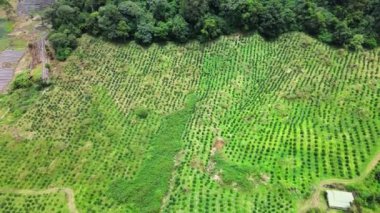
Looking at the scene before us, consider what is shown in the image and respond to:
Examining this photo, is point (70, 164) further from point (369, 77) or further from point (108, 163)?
point (369, 77)

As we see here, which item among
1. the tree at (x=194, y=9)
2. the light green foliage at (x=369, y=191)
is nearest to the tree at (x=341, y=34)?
the tree at (x=194, y=9)

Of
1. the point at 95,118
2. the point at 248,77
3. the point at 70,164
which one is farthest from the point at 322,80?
the point at 70,164

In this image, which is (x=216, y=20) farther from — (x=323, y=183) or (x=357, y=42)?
(x=323, y=183)

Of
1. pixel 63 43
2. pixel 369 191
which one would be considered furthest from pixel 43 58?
pixel 369 191

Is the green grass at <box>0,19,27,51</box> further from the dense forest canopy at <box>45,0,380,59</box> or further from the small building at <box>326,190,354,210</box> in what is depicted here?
the small building at <box>326,190,354,210</box>

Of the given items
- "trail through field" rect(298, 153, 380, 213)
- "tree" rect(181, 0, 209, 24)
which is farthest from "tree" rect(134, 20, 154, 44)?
"trail through field" rect(298, 153, 380, 213)
